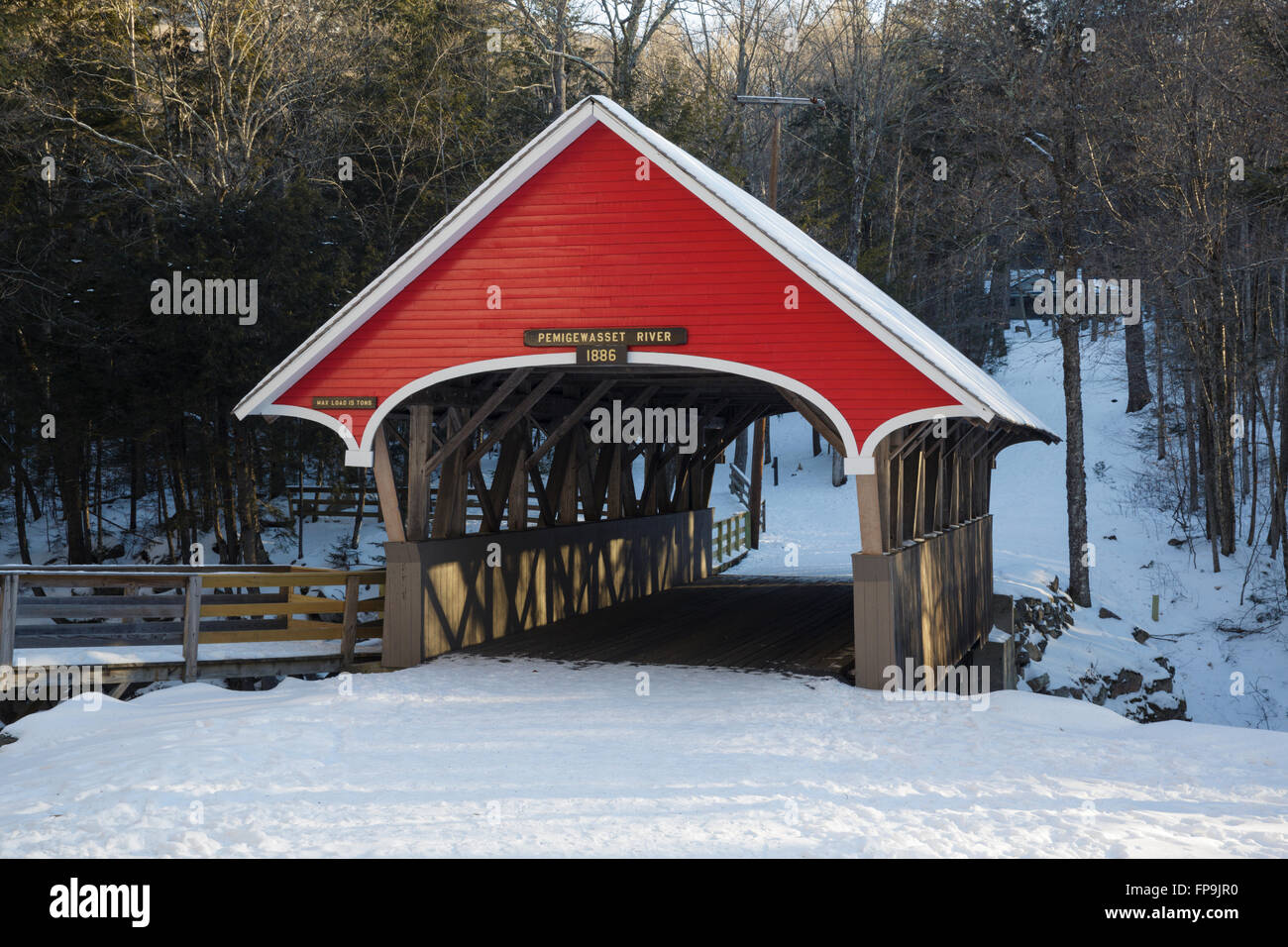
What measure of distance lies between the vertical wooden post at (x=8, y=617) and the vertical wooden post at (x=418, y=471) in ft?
12.3

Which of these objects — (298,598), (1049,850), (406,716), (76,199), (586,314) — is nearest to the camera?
(1049,850)

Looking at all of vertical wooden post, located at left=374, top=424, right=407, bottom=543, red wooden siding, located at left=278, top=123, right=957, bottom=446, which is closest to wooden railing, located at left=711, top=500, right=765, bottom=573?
vertical wooden post, located at left=374, top=424, right=407, bottom=543

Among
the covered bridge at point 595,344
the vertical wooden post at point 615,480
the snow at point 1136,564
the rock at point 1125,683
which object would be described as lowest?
the rock at point 1125,683

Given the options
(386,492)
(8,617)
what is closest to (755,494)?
(386,492)

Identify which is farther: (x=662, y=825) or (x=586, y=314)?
(x=586, y=314)

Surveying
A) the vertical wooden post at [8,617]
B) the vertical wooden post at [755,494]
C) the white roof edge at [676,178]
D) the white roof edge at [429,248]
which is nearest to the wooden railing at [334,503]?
the vertical wooden post at [755,494]

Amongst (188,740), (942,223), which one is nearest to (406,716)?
(188,740)

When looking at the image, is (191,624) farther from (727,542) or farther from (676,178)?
(727,542)

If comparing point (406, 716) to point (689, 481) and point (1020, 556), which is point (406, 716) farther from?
point (1020, 556)

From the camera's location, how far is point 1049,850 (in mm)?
6246

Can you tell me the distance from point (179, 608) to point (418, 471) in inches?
108

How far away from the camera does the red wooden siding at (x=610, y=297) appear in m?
11.1

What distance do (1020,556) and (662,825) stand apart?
23309 mm

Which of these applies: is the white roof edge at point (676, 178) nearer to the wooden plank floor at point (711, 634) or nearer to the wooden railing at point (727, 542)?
the wooden plank floor at point (711, 634)
